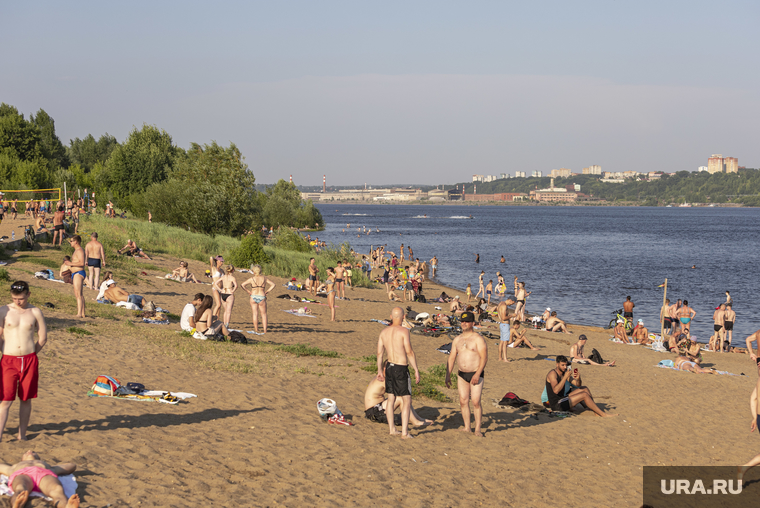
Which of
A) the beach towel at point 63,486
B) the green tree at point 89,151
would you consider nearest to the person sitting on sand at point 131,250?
the beach towel at point 63,486

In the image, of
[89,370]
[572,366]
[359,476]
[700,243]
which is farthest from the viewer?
[700,243]

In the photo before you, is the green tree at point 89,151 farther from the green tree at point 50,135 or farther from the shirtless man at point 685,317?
the shirtless man at point 685,317

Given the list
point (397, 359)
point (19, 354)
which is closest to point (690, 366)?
point (397, 359)

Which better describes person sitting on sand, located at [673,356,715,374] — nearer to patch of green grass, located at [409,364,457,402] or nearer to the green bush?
patch of green grass, located at [409,364,457,402]

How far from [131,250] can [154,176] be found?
96.4 feet

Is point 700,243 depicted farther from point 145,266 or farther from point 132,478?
point 132,478

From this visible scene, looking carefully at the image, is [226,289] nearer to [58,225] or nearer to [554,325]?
[58,225]

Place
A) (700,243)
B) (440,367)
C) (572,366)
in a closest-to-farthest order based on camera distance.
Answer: (440,367) < (572,366) < (700,243)

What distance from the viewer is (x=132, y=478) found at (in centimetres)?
594

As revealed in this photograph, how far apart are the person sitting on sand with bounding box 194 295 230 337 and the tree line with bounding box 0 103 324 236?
2801 cm

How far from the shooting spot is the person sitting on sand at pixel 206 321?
1333 cm

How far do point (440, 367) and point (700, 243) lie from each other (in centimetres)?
8125

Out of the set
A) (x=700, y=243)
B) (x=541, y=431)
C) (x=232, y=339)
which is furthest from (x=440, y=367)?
(x=700, y=243)

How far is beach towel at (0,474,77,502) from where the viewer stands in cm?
506
